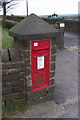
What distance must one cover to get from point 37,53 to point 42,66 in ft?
1.19

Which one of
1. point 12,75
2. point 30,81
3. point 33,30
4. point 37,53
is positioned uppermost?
point 33,30

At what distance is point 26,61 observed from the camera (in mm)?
3188

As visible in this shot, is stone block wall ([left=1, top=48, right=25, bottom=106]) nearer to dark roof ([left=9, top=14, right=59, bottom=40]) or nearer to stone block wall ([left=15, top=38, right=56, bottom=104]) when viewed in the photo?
stone block wall ([left=15, top=38, right=56, bottom=104])

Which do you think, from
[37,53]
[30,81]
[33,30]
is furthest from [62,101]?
[33,30]

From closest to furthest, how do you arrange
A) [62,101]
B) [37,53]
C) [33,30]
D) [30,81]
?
[33,30], [37,53], [30,81], [62,101]

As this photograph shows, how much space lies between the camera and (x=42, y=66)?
134 inches

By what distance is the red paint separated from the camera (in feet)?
10.4

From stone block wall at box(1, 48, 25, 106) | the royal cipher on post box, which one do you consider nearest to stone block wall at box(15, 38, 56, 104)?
A: the royal cipher on post box

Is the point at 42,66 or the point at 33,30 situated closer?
the point at 33,30

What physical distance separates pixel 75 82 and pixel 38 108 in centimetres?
182

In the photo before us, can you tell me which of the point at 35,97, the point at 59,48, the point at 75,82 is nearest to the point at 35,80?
the point at 35,97

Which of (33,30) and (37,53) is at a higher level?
(33,30)

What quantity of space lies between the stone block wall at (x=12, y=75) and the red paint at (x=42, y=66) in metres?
0.26

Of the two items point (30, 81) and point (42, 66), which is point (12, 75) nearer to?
point (30, 81)
